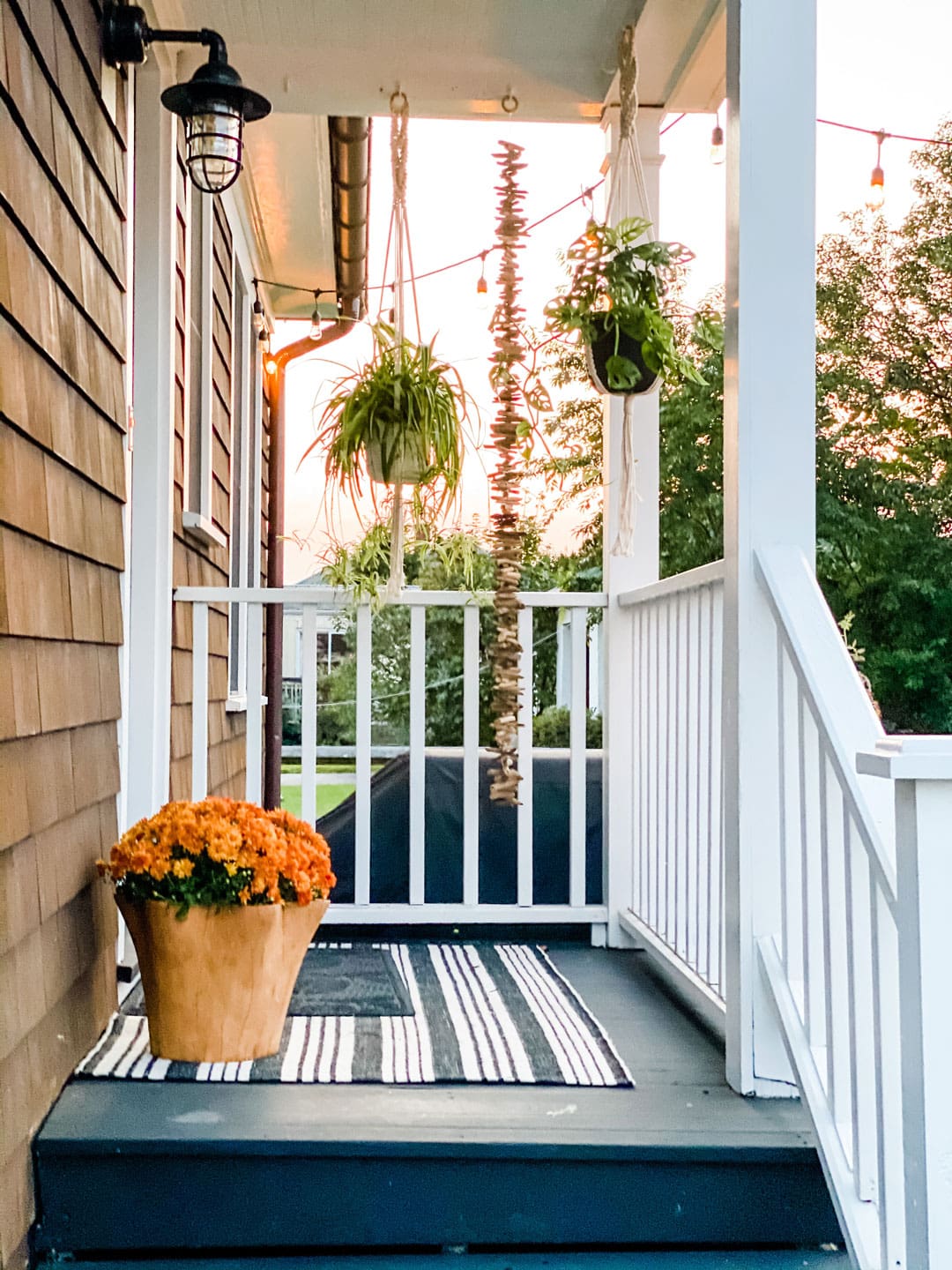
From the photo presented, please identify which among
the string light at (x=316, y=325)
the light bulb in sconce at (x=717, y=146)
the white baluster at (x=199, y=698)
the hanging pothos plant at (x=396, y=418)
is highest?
the string light at (x=316, y=325)

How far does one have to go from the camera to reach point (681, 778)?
9.04 feet

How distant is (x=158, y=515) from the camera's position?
2889 mm

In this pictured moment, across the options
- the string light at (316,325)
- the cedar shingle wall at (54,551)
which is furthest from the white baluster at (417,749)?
the string light at (316,325)

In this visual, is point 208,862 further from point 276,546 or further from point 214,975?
point 276,546

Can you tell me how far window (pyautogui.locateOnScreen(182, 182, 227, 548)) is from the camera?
350cm

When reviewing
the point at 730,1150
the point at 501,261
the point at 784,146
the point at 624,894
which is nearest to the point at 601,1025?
the point at 730,1150

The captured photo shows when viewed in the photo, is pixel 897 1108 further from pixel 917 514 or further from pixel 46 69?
pixel 917 514

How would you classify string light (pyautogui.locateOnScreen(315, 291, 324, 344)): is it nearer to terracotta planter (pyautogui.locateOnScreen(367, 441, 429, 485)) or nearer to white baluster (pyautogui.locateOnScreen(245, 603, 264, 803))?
white baluster (pyautogui.locateOnScreen(245, 603, 264, 803))

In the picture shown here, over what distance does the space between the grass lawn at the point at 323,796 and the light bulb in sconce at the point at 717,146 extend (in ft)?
21.4

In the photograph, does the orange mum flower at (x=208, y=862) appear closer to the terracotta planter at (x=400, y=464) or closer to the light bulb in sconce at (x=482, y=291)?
the terracotta planter at (x=400, y=464)

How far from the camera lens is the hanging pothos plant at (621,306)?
2826mm

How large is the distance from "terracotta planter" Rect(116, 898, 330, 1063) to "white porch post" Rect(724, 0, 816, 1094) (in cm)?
82

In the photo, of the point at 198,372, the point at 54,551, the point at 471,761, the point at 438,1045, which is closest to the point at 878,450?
the point at 198,372

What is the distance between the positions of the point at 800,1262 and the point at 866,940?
1.85 feet
